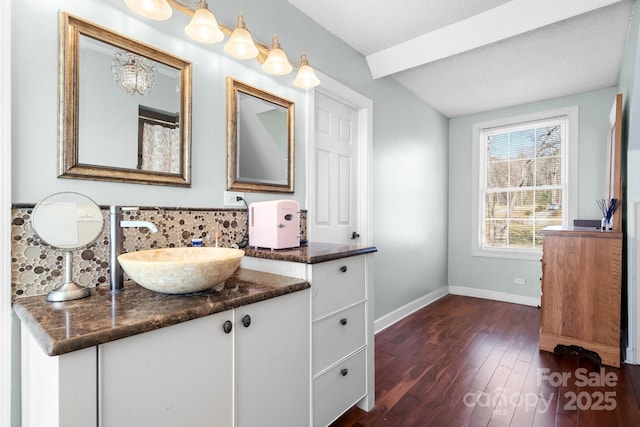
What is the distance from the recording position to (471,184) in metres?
4.37

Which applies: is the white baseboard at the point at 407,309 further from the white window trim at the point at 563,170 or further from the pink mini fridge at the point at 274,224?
the pink mini fridge at the point at 274,224

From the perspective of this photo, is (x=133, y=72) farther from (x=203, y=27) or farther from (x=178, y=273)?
(x=178, y=273)

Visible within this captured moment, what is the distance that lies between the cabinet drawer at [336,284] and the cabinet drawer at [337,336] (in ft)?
0.16

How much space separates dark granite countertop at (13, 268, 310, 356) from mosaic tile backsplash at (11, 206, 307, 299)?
0.07 meters

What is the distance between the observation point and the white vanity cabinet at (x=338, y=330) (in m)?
1.49

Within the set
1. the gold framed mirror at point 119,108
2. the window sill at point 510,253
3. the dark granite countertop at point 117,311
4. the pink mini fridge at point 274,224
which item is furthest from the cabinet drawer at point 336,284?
the window sill at point 510,253

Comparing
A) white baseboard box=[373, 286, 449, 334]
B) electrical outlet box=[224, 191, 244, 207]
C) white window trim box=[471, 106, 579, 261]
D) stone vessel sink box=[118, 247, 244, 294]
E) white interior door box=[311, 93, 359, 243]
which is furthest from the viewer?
white window trim box=[471, 106, 579, 261]

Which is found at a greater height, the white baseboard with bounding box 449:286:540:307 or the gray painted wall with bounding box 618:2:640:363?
the gray painted wall with bounding box 618:2:640:363

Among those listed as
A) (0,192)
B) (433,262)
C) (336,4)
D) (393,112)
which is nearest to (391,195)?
(393,112)

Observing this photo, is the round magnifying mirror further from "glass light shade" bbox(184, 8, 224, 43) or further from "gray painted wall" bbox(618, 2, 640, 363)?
"gray painted wall" bbox(618, 2, 640, 363)

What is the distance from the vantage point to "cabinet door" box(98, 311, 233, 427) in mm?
843

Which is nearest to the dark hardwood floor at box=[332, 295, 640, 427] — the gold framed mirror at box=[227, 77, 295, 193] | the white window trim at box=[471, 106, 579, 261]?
the white window trim at box=[471, 106, 579, 261]

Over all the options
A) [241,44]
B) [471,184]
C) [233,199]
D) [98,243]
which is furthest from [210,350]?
[471,184]

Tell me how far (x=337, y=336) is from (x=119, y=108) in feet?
4.79
